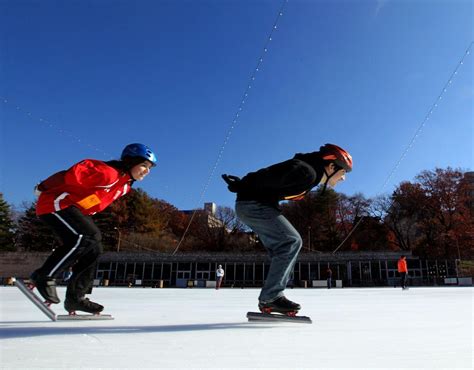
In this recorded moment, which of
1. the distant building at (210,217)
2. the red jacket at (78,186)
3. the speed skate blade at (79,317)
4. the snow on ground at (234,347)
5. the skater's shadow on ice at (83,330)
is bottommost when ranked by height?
the speed skate blade at (79,317)

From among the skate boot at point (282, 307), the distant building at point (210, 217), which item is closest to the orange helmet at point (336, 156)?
the skate boot at point (282, 307)

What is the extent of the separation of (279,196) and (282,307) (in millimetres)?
847

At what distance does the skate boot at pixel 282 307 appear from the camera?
2.61m

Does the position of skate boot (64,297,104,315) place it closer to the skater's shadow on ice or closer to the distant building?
the skater's shadow on ice

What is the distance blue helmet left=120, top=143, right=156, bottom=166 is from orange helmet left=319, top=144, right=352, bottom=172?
4.83ft

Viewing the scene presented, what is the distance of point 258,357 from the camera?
4.70 feet

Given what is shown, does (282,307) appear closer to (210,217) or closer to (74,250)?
(74,250)

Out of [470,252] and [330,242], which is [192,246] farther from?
[470,252]

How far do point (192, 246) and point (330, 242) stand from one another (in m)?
18.3

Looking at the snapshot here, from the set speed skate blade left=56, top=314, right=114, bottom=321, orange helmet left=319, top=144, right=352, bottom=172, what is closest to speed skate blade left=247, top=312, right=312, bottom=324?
speed skate blade left=56, top=314, right=114, bottom=321

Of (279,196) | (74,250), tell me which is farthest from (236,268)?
(74,250)

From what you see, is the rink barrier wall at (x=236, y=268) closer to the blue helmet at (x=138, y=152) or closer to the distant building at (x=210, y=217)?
the distant building at (x=210, y=217)

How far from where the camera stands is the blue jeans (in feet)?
8.83

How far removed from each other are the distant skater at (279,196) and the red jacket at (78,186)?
39.1 inches
